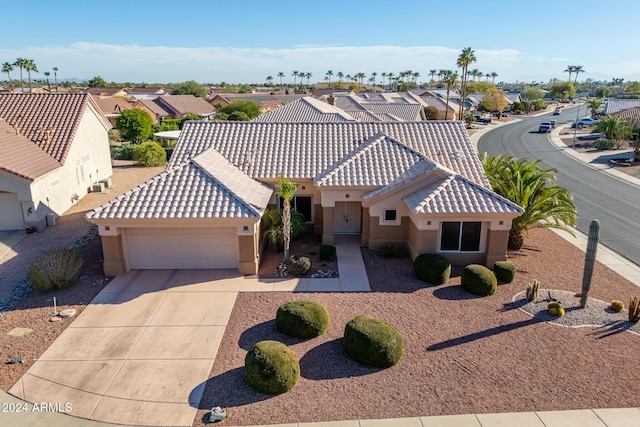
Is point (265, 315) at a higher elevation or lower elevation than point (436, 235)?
lower

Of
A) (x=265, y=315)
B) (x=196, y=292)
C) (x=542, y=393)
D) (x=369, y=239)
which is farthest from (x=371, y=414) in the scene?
(x=369, y=239)

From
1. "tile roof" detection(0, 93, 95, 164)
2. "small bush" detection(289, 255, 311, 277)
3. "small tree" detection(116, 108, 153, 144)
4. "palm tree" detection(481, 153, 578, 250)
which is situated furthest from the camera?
"small tree" detection(116, 108, 153, 144)

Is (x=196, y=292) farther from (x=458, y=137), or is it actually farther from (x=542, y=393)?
(x=458, y=137)

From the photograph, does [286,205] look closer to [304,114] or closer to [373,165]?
[373,165]

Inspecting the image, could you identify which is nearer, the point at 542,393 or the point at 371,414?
the point at 371,414

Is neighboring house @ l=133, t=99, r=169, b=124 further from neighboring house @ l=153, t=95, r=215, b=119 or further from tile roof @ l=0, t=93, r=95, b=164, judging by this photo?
tile roof @ l=0, t=93, r=95, b=164

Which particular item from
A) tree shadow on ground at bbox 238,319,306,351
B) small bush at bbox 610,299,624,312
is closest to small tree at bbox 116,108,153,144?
tree shadow on ground at bbox 238,319,306,351
